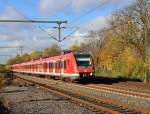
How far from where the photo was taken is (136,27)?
41.6 meters

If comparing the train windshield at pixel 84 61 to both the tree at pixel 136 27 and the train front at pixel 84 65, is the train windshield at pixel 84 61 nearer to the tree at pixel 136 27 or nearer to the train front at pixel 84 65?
the train front at pixel 84 65

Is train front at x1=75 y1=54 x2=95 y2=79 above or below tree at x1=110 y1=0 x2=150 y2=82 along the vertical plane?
below

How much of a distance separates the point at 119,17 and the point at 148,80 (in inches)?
474

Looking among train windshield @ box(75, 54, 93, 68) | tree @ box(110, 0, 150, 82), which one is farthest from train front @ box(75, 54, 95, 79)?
tree @ box(110, 0, 150, 82)

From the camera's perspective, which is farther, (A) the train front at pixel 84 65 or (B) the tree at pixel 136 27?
(B) the tree at pixel 136 27

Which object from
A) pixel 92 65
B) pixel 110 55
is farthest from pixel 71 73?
pixel 110 55

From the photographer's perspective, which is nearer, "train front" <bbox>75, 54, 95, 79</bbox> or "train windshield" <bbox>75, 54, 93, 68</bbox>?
"train front" <bbox>75, 54, 95, 79</bbox>

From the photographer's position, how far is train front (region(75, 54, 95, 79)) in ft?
110

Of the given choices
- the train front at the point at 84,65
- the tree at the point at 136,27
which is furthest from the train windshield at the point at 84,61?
the tree at the point at 136,27

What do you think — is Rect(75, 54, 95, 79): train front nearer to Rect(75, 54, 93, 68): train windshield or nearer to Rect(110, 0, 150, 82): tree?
Rect(75, 54, 93, 68): train windshield

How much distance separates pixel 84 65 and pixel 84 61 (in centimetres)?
47

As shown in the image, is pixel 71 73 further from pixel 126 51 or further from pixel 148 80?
pixel 126 51

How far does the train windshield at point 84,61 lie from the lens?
33.8m

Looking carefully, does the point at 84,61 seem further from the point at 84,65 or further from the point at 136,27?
the point at 136,27
